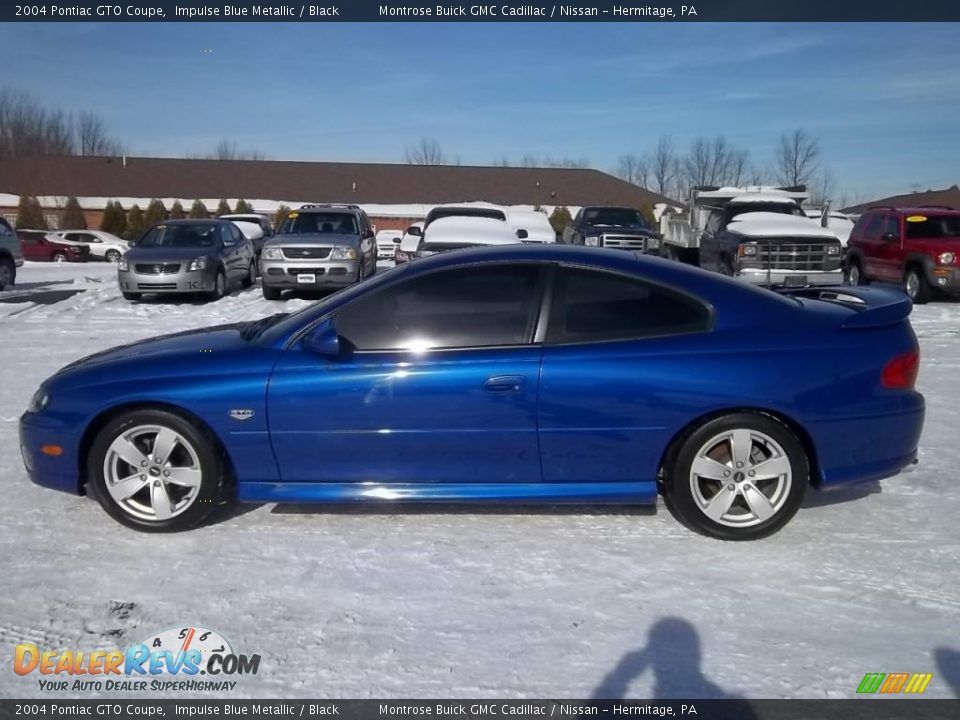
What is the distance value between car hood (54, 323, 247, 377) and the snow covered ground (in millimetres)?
850

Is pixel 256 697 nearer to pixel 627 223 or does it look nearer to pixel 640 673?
pixel 640 673

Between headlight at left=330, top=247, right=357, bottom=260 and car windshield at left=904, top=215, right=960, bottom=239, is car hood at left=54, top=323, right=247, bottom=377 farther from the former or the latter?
car windshield at left=904, top=215, right=960, bottom=239

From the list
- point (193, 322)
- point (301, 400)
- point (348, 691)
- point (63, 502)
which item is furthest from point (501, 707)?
point (193, 322)

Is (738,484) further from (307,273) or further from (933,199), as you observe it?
(933,199)

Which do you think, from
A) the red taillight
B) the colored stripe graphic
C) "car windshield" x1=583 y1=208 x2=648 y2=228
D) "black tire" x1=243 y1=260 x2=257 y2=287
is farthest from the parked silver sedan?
the colored stripe graphic

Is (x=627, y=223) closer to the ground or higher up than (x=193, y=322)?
higher up

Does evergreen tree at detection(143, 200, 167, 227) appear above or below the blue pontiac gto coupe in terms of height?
above

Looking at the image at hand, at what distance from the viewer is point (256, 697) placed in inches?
115

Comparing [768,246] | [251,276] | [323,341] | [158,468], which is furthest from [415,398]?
[251,276]

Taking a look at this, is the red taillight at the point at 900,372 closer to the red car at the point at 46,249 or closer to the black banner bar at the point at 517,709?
the black banner bar at the point at 517,709

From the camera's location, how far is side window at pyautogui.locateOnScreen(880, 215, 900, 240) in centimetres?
1477

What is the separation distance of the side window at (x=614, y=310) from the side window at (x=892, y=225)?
1259cm

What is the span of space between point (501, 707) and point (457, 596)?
760 millimetres

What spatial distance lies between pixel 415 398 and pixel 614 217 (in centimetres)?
1666
